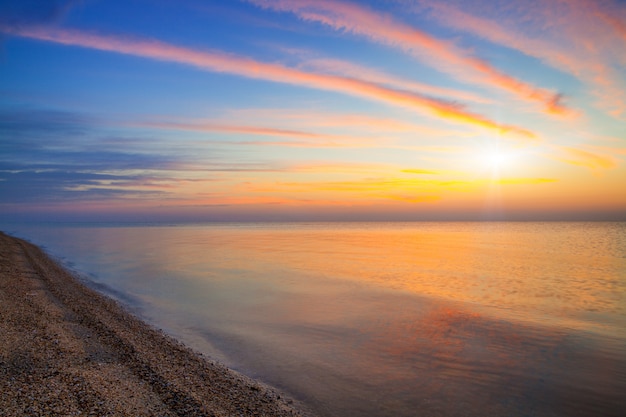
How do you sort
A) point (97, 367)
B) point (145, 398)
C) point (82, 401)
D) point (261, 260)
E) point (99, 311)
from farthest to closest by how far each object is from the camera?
1. point (261, 260)
2. point (99, 311)
3. point (97, 367)
4. point (145, 398)
5. point (82, 401)

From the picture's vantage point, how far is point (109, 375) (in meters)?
8.62

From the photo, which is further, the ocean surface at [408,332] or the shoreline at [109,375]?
the ocean surface at [408,332]

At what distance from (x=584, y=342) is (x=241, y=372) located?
1254 centimetres

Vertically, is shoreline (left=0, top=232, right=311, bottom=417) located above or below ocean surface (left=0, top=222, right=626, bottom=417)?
above

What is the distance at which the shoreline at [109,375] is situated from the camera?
7.25 metres

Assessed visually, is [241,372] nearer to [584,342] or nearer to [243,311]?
[243,311]

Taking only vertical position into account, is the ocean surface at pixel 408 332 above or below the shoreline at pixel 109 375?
below

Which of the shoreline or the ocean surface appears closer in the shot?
the shoreline

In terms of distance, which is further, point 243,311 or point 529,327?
point 243,311

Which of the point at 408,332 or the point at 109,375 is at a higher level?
the point at 109,375

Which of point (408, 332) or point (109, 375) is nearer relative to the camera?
point (109, 375)

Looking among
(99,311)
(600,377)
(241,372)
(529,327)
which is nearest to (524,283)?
(529,327)

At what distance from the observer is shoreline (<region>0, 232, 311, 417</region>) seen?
286 inches

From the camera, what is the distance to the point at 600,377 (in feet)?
35.4
